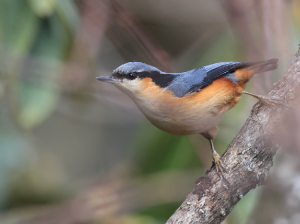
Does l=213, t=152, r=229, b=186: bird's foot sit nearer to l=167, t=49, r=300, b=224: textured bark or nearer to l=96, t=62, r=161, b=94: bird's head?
l=167, t=49, r=300, b=224: textured bark

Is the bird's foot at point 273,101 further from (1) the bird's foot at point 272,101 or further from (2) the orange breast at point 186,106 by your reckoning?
(2) the orange breast at point 186,106

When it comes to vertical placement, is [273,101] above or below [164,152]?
below

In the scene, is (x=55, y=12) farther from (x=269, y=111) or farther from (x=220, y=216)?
(x=220, y=216)

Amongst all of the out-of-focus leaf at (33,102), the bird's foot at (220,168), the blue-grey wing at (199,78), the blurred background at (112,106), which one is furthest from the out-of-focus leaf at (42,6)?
the bird's foot at (220,168)

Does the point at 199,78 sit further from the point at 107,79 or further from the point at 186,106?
the point at 107,79

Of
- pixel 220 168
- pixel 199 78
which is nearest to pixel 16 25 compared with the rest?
pixel 199 78

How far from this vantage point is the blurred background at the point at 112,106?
4.45 feet

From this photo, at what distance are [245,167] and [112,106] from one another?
85.3 inches

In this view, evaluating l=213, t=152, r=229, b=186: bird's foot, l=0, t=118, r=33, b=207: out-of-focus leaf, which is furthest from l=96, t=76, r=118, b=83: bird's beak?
l=0, t=118, r=33, b=207: out-of-focus leaf

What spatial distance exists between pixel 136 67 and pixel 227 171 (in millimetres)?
785

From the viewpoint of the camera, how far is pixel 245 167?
61.7 inches

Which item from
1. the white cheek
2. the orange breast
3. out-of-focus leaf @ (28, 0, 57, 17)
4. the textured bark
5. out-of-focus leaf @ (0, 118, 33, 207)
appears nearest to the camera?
the textured bark

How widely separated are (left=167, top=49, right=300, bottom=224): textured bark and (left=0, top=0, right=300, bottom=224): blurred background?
111 millimetres

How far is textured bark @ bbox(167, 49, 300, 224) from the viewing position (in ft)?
5.07
